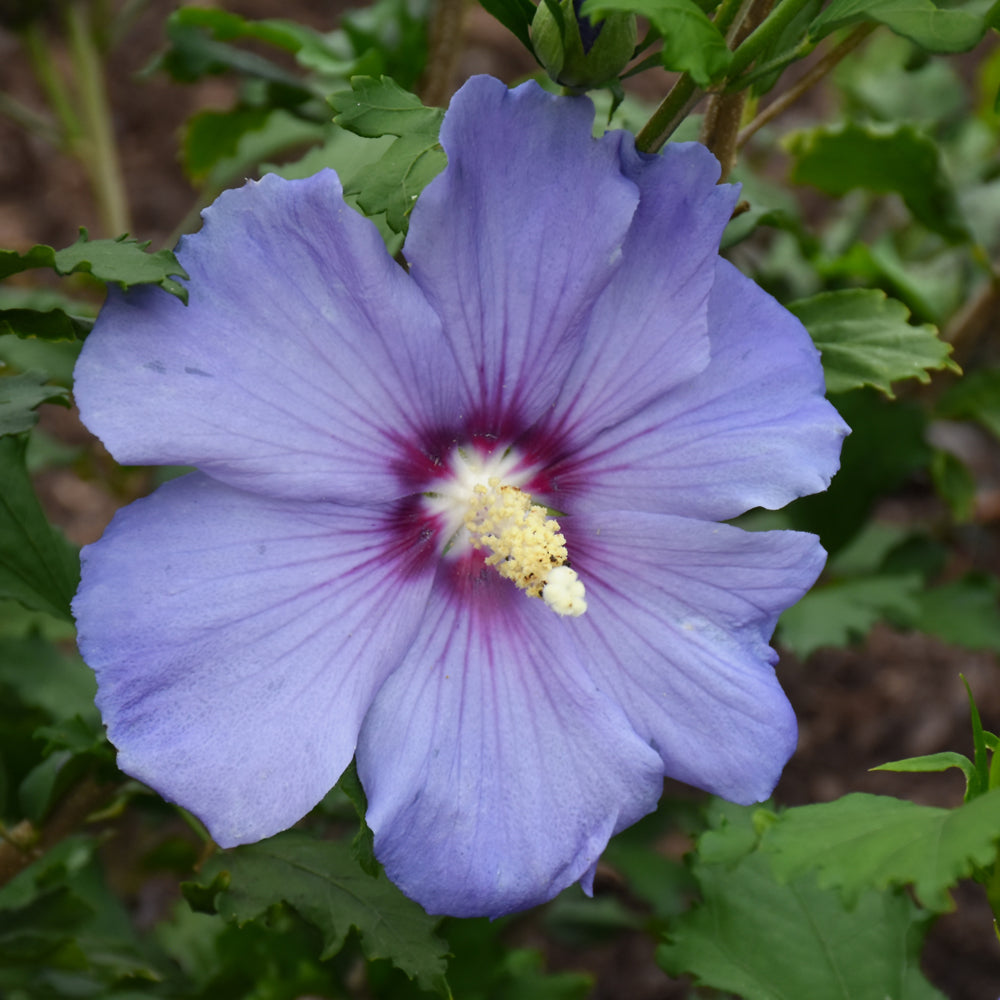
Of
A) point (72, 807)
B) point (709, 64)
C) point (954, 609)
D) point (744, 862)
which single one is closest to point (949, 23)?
point (709, 64)

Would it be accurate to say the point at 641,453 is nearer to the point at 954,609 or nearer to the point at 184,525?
the point at 184,525

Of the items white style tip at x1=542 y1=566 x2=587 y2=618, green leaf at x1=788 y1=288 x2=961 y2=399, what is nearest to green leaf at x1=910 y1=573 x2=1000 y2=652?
green leaf at x1=788 y1=288 x2=961 y2=399

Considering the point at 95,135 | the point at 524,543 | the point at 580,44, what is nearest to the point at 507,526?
the point at 524,543

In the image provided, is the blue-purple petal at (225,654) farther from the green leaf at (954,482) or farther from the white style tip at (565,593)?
the green leaf at (954,482)

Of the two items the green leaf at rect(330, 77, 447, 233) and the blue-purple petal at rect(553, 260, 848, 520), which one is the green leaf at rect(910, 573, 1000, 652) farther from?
the green leaf at rect(330, 77, 447, 233)

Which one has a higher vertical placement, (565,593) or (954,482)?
(565,593)

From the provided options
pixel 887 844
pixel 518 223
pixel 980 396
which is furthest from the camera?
pixel 980 396

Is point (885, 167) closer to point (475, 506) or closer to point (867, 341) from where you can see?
point (867, 341)

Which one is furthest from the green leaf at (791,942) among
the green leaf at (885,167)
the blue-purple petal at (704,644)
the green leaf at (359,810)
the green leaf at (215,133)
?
the green leaf at (215,133)
